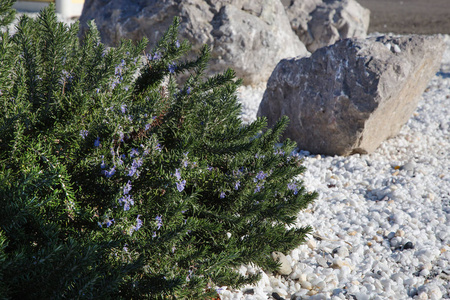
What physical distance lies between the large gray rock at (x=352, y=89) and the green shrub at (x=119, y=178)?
2.40m

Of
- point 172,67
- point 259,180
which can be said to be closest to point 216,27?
point 172,67

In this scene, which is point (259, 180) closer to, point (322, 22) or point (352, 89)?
point (352, 89)

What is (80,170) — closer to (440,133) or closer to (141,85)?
(141,85)

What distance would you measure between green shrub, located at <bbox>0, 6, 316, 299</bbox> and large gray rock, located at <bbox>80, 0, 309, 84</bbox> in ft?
14.2

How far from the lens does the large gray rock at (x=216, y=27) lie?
647cm

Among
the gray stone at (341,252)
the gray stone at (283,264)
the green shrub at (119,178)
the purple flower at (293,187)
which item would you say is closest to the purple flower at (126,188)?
the green shrub at (119,178)

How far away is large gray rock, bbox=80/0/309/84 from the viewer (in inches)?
255

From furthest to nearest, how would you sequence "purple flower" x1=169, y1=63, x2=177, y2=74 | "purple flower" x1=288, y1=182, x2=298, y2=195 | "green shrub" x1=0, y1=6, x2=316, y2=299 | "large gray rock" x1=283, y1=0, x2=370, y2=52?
"large gray rock" x1=283, y1=0, x2=370, y2=52 < "purple flower" x1=288, y1=182, x2=298, y2=195 < "purple flower" x1=169, y1=63, x2=177, y2=74 < "green shrub" x1=0, y1=6, x2=316, y2=299

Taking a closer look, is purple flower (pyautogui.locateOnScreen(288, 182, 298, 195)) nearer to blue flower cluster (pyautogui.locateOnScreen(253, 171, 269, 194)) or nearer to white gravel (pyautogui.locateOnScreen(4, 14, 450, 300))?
blue flower cluster (pyautogui.locateOnScreen(253, 171, 269, 194))

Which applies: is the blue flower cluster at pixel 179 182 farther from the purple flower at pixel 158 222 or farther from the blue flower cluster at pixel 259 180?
the blue flower cluster at pixel 259 180

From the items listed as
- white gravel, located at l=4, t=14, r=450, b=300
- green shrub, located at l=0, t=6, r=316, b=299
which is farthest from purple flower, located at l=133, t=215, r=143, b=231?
white gravel, located at l=4, t=14, r=450, b=300

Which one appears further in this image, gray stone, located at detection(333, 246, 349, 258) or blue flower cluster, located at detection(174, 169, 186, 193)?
gray stone, located at detection(333, 246, 349, 258)

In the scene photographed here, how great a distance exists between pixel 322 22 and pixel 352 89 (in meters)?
4.98

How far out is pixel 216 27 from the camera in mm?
6551
